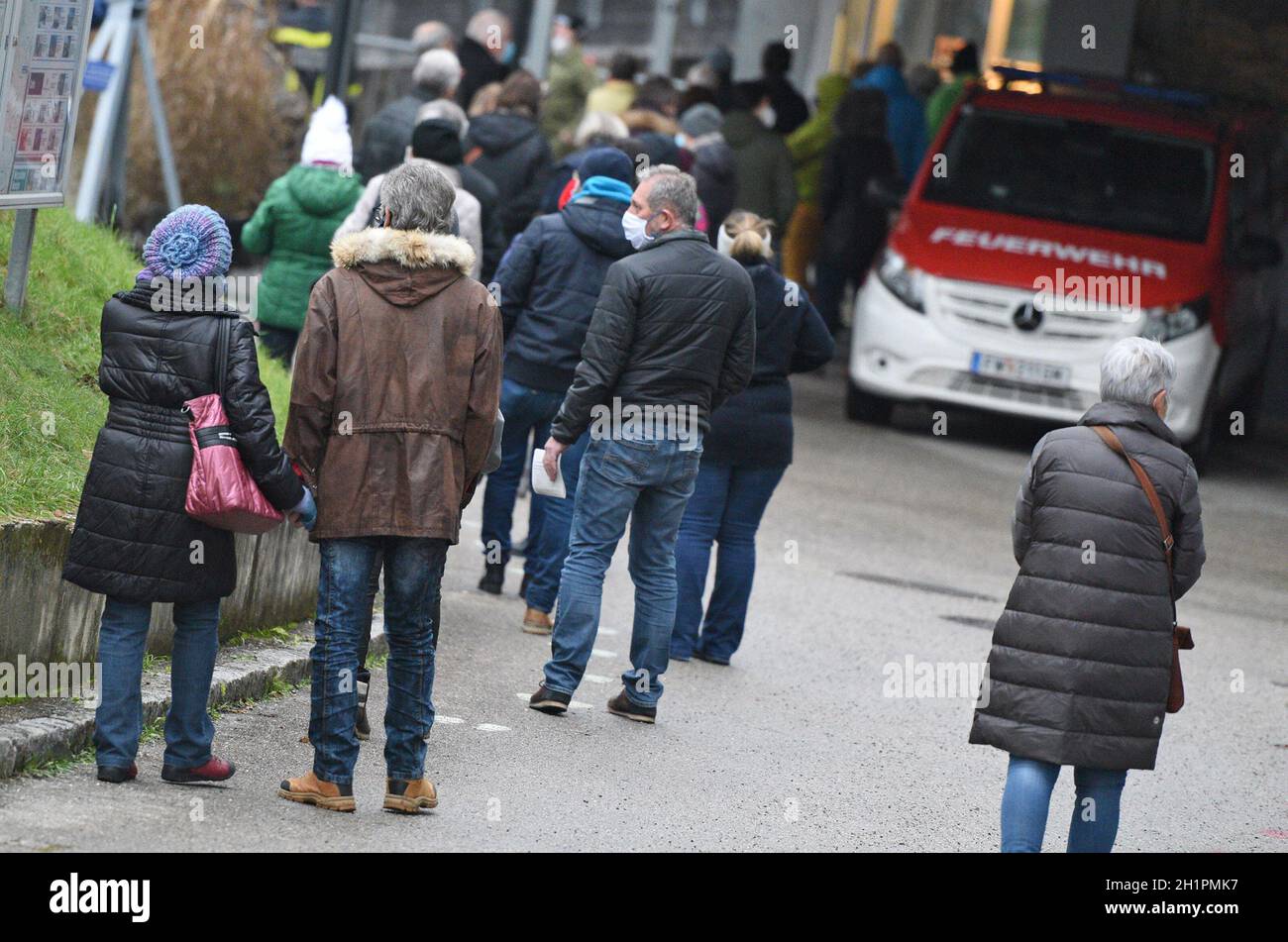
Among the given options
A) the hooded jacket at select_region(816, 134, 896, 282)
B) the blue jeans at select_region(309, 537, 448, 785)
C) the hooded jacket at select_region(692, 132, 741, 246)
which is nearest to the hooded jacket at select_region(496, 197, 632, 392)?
the blue jeans at select_region(309, 537, 448, 785)

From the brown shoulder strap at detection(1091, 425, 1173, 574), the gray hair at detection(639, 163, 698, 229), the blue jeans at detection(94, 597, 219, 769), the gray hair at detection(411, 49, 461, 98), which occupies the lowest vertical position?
the blue jeans at detection(94, 597, 219, 769)

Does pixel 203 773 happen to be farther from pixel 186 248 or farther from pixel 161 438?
pixel 186 248

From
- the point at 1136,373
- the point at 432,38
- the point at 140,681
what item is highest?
the point at 432,38

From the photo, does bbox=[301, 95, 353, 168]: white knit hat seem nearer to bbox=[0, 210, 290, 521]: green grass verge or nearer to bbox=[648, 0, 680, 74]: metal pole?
bbox=[0, 210, 290, 521]: green grass verge

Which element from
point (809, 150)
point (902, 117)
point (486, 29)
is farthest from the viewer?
point (902, 117)

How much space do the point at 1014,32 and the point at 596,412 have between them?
944 inches

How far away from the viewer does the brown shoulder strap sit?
19.0 ft

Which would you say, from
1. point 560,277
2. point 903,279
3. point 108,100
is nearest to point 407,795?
point 560,277

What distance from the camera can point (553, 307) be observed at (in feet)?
28.7

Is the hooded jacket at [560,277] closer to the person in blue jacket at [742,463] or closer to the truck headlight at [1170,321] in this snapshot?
the person in blue jacket at [742,463]

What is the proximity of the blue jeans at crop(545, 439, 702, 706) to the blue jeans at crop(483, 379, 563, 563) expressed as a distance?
1.17 m

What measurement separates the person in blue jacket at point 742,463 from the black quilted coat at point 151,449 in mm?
3108

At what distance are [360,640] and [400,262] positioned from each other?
107 cm
